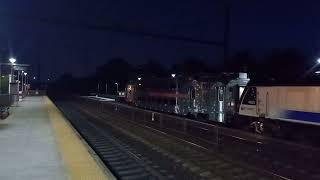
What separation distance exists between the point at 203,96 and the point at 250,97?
9.46 metres

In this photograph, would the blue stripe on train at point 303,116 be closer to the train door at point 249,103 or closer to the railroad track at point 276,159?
the railroad track at point 276,159

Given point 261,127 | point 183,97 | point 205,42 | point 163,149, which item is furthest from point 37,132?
point 205,42

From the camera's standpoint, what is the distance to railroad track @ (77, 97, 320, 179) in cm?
1546

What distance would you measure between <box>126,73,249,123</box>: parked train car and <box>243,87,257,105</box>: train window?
2.60 m

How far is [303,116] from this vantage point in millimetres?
24312

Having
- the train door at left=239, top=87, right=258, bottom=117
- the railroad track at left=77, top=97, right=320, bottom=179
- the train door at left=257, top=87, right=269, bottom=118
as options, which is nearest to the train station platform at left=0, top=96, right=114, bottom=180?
the railroad track at left=77, top=97, right=320, bottom=179

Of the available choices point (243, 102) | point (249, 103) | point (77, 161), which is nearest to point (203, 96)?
point (243, 102)

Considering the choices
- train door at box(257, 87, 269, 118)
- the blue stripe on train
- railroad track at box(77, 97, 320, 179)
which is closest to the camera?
railroad track at box(77, 97, 320, 179)

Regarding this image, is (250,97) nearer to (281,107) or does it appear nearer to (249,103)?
(249,103)

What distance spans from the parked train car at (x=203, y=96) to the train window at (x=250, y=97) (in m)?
2.60

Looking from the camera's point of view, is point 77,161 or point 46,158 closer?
point 77,161

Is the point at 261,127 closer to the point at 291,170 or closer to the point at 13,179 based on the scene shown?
the point at 291,170

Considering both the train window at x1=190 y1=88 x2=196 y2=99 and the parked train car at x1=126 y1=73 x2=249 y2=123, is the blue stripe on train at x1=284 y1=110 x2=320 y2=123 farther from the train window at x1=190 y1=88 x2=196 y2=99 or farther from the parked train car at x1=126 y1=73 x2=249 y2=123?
the train window at x1=190 y1=88 x2=196 y2=99

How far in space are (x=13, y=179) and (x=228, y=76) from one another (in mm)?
27017
